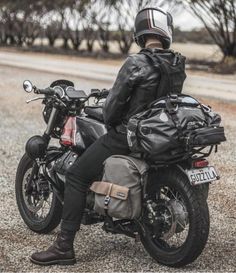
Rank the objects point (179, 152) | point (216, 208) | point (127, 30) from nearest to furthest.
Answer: point (179, 152), point (216, 208), point (127, 30)

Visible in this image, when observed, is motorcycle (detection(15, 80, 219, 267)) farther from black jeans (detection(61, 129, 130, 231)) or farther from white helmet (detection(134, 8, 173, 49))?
white helmet (detection(134, 8, 173, 49))

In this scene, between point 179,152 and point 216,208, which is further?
point 216,208

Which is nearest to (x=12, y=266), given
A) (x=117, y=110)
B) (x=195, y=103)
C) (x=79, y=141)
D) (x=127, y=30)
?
(x=79, y=141)

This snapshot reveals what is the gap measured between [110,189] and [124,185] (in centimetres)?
10

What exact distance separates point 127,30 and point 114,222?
113ft

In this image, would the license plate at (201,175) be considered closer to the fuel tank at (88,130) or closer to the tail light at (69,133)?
the fuel tank at (88,130)

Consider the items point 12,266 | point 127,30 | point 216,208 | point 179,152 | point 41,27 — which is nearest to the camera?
point 179,152

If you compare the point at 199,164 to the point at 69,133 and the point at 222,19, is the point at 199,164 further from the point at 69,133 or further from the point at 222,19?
the point at 222,19

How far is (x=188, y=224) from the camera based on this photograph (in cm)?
415

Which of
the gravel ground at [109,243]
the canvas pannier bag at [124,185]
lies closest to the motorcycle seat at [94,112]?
the canvas pannier bag at [124,185]

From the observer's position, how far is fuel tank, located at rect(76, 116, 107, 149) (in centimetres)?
452

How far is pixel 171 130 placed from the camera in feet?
13.1

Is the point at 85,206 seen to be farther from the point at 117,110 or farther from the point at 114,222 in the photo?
the point at 117,110

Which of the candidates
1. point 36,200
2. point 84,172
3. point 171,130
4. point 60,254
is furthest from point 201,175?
point 36,200
